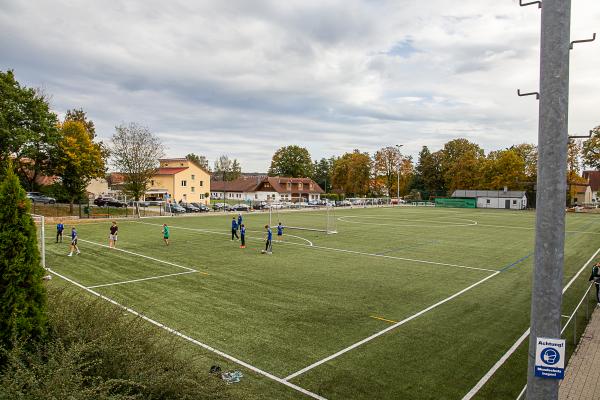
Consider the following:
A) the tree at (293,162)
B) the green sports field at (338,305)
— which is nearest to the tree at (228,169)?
the tree at (293,162)

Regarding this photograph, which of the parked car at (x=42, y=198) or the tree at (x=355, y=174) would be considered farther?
the tree at (x=355, y=174)

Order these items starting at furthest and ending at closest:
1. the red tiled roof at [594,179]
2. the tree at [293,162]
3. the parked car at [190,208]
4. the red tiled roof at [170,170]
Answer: the red tiled roof at [594,179] → the tree at [293,162] → the red tiled roof at [170,170] → the parked car at [190,208]

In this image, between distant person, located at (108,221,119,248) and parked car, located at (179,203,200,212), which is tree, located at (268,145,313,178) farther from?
distant person, located at (108,221,119,248)

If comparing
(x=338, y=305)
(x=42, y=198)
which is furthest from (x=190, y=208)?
(x=338, y=305)

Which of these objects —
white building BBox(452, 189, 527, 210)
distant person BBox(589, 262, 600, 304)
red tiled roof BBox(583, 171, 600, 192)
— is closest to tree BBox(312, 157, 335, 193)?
white building BBox(452, 189, 527, 210)

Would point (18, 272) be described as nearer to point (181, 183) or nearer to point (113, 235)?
point (113, 235)

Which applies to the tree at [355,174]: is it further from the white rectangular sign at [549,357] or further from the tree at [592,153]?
the white rectangular sign at [549,357]

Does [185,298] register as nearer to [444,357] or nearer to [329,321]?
[329,321]

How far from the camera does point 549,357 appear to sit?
12.6 ft

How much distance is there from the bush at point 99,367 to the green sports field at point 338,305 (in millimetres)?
1196

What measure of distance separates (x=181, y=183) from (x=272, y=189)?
1025 inches

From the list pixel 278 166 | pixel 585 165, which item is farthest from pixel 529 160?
pixel 278 166

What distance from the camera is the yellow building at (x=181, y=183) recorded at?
72.3 meters

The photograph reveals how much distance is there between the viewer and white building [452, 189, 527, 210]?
82.8 metres
